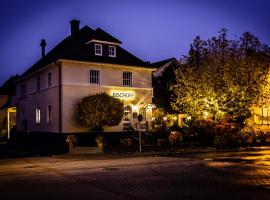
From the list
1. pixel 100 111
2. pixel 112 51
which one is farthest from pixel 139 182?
pixel 112 51

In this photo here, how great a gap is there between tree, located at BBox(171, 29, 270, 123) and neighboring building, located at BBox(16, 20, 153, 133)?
4.08 meters

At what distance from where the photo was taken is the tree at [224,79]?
110ft

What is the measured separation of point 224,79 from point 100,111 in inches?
418

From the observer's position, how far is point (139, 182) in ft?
42.6

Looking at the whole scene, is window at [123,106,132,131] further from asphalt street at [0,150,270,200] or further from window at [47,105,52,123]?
asphalt street at [0,150,270,200]

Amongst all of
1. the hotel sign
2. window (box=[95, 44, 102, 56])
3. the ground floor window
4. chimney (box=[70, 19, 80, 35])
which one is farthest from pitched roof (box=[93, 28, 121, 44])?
the ground floor window

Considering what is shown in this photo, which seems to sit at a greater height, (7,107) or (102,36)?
(102,36)

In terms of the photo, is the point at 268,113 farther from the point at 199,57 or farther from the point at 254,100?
the point at 199,57

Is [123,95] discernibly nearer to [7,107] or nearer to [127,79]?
[127,79]

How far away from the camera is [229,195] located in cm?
1059

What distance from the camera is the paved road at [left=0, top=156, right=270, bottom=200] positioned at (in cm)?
1087

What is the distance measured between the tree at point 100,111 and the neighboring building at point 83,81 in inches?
65.2

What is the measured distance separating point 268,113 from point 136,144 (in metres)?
17.5

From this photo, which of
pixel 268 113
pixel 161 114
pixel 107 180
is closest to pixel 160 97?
pixel 161 114
